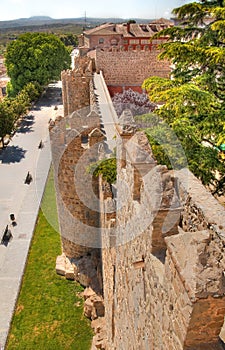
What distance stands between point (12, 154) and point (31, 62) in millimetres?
18390

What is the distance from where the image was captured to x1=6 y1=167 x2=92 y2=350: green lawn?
10.8m

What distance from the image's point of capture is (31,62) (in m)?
39.3

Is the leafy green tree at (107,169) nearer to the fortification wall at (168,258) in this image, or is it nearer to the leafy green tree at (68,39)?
the fortification wall at (168,258)

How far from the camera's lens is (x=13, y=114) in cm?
2728

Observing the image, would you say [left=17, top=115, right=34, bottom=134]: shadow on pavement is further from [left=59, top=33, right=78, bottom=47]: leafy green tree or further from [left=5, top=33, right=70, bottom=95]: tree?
[left=59, top=33, right=78, bottom=47]: leafy green tree

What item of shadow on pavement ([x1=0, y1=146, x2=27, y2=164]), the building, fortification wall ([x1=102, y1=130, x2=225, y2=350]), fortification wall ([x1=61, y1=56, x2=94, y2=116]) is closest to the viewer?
fortification wall ([x1=102, y1=130, x2=225, y2=350])

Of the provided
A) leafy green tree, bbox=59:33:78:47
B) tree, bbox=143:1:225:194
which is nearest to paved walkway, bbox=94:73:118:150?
tree, bbox=143:1:225:194

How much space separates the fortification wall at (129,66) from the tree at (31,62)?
15.1 meters

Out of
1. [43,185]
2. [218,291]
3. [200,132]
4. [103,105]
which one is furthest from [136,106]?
[218,291]

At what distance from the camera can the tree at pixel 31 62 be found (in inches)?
1549

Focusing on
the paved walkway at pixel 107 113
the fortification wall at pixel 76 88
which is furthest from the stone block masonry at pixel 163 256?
the fortification wall at pixel 76 88

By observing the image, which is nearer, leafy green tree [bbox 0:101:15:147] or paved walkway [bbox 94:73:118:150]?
paved walkway [bbox 94:73:118:150]

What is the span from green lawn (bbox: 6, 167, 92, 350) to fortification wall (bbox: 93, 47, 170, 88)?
55.8ft

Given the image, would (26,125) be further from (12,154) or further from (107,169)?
(107,169)
